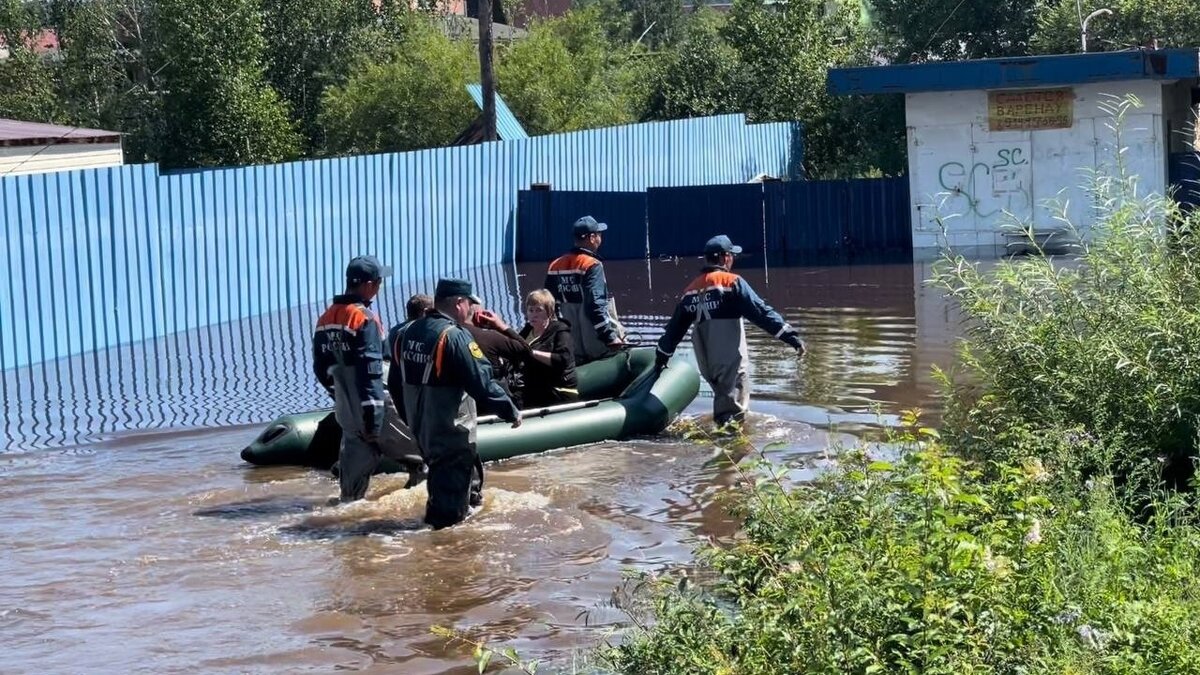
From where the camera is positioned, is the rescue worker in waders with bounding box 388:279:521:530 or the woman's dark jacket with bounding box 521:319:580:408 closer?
the rescue worker in waders with bounding box 388:279:521:530

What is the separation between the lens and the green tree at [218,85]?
3297 centimetres

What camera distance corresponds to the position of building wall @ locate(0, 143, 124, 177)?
22.5 m

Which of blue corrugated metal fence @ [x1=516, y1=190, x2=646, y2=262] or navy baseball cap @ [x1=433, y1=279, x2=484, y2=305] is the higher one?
blue corrugated metal fence @ [x1=516, y1=190, x2=646, y2=262]

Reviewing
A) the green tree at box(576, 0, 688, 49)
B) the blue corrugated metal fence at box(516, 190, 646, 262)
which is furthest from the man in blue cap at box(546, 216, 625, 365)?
the green tree at box(576, 0, 688, 49)

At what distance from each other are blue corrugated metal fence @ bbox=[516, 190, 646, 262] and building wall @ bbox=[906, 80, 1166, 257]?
4192mm

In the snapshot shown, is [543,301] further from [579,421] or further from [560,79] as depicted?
[560,79]

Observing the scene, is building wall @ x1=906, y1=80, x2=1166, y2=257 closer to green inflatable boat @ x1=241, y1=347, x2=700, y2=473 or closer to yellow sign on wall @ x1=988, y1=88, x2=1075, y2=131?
yellow sign on wall @ x1=988, y1=88, x2=1075, y2=131

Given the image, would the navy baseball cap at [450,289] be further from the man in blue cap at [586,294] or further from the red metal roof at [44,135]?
the red metal roof at [44,135]

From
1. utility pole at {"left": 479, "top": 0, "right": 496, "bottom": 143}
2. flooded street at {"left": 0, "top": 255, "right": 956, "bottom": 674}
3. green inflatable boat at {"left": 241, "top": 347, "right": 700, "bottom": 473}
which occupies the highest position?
utility pole at {"left": 479, "top": 0, "right": 496, "bottom": 143}

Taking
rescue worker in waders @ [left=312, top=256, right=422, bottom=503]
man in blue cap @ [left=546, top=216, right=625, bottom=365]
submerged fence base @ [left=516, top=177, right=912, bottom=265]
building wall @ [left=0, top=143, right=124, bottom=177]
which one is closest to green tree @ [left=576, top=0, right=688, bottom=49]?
submerged fence base @ [left=516, top=177, right=912, bottom=265]

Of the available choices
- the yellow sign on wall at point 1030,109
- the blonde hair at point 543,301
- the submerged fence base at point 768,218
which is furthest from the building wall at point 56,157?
the yellow sign on wall at point 1030,109

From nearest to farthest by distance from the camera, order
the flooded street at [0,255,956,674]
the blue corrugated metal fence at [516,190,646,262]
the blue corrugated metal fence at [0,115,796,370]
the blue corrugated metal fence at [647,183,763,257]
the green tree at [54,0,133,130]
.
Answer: the flooded street at [0,255,956,674], the blue corrugated metal fence at [0,115,796,370], the blue corrugated metal fence at [647,183,763,257], the blue corrugated metal fence at [516,190,646,262], the green tree at [54,0,133,130]

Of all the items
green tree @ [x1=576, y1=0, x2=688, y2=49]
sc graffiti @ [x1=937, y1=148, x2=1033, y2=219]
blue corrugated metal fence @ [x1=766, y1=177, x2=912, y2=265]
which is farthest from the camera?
green tree @ [x1=576, y1=0, x2=688, y2=49]

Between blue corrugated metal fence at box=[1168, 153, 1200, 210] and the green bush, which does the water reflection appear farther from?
the green bush
